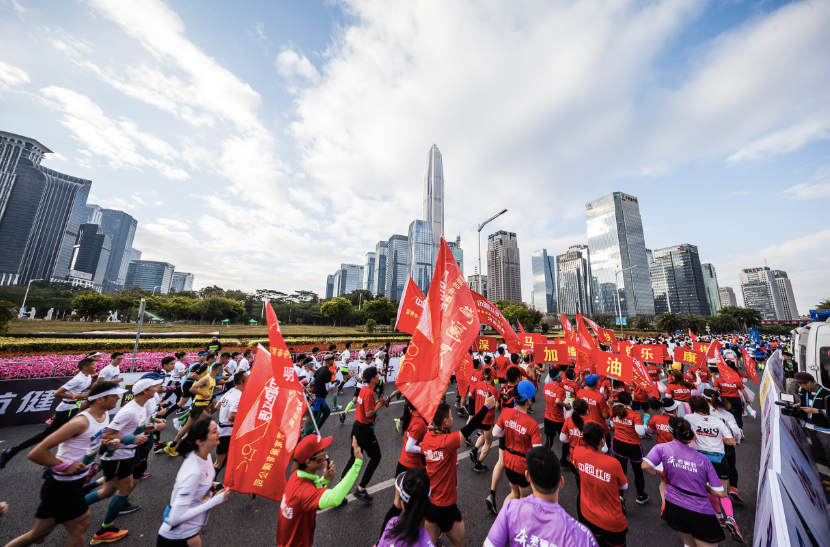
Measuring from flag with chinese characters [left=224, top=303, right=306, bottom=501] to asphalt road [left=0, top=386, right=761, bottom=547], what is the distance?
1.54 m

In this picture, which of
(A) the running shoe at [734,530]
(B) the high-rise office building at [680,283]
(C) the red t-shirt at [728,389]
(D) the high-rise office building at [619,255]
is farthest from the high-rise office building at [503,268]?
(A) the running shoe at [734,530]

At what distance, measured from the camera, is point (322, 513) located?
4.57 m

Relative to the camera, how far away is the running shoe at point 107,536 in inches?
148

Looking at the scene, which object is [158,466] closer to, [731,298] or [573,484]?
[573,484]

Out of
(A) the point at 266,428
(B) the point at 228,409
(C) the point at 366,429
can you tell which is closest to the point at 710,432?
(C) the point at 366,429

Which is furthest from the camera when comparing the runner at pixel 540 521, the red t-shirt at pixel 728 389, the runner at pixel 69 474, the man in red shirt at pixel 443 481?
the red t-shirt at pixel 728 389

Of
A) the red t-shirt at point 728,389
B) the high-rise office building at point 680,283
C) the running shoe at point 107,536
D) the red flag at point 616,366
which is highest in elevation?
the high-rise office building at point 680,283

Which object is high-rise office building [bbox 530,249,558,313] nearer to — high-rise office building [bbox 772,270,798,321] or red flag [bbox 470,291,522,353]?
high-rise office building [bbox 772,270,798,321]

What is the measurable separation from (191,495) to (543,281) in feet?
592

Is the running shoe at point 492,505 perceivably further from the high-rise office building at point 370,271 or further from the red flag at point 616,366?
the high-rise office building at point 370,271

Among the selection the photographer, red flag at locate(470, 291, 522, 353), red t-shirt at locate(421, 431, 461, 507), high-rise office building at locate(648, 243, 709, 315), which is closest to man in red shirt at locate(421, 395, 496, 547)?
red t-shirt at locate(421, 431, 461, 507)

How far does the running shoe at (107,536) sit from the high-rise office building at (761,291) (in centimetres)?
21034

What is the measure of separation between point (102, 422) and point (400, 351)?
14712 millimetres

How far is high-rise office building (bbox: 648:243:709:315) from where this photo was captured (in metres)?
118
